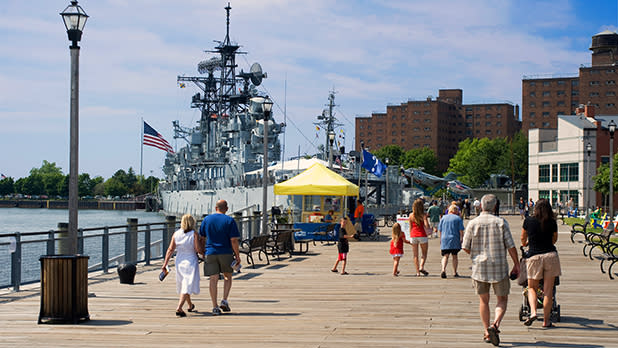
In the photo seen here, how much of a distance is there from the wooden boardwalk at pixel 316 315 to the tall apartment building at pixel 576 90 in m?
106

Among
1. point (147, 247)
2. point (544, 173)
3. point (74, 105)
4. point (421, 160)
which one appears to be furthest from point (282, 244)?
point (421, 160)

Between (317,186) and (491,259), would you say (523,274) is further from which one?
(317,186)

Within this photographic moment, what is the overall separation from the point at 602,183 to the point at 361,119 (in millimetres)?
126584

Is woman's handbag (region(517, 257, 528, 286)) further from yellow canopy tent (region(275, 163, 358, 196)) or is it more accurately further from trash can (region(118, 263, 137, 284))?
yellow canopy tent (region(275, 163, 358, 196))

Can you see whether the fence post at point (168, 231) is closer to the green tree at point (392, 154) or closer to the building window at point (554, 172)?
the building window at point (554, 172)

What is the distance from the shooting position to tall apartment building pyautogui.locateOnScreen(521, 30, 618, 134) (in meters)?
113

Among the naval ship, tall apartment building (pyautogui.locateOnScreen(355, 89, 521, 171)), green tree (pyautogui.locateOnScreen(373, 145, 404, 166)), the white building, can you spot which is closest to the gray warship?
the naval ship

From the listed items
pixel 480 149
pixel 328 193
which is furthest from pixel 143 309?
pixel 480 149

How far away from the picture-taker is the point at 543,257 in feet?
31.1

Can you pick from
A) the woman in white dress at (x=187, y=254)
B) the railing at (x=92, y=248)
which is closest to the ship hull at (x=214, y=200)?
the railing at (x=92, y=248)

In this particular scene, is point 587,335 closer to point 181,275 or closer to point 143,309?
point 181,275

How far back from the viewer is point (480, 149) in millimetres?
123812

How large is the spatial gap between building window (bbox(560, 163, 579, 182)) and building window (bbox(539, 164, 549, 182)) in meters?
A: 3.10

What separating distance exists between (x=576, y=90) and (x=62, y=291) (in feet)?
426
